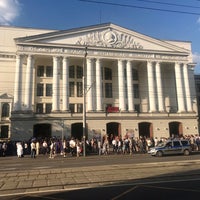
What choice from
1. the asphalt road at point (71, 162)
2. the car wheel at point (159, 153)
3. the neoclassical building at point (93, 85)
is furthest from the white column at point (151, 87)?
the asphalt road at point (71, 162)

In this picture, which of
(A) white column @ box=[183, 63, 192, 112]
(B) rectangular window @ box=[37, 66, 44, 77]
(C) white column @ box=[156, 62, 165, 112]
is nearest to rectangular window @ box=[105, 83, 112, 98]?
(C) white column @ box=[156, 62, 165, 112]

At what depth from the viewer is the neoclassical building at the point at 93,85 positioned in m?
42.0

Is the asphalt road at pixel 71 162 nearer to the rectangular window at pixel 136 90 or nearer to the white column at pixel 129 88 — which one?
the white column at pixel 129 88

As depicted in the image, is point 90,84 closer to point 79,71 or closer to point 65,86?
point 65,86

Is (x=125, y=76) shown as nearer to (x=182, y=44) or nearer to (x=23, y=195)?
(x=182, y=44)

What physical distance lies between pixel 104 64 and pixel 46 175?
126 feet

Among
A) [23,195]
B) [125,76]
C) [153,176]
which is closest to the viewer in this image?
[23,195]

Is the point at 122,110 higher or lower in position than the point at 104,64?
lower

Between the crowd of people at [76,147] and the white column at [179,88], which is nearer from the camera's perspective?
the crowd of people at [76,147]

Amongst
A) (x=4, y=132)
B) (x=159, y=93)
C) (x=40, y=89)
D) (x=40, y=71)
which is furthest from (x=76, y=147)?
(x=159, y=93)

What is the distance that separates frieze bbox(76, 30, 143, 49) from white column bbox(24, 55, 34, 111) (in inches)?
343

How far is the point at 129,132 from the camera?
43.8m

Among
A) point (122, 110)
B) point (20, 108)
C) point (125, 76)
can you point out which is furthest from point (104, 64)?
point (20, 108)

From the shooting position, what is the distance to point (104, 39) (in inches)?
1858
